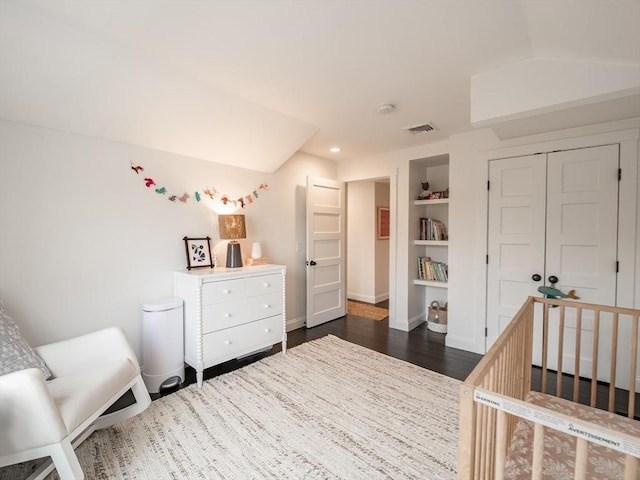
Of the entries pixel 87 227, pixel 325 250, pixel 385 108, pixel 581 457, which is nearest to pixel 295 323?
pixel 325 250

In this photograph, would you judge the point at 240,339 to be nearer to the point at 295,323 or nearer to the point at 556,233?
the point at 295,323

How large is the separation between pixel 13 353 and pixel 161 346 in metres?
0.87

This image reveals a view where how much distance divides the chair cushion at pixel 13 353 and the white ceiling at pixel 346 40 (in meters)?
1.35

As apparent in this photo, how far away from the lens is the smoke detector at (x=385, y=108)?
248cm

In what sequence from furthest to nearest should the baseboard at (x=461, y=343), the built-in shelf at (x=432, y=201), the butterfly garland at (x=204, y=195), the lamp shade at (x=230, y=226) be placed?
the built-in shelf at (x=432, y=201)
the baseboard at (x=461, y=343)
the lamp shade at (x=230, y=226)
the butterfly garland at (x=204, y=195)

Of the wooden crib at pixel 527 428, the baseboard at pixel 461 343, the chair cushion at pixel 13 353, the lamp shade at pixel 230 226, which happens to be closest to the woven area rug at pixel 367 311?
the baseboard at pixel 461 343

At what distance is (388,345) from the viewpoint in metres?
3.25

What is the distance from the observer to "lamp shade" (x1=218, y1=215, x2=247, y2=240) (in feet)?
9.41

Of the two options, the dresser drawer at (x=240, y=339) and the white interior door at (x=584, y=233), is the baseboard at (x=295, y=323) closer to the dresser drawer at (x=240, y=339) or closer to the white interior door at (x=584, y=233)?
the dresser drawer at (x=240, y=339)

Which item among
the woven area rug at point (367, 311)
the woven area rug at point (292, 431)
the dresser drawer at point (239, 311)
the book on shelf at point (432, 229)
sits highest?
the book on shelf at point (432, 229)

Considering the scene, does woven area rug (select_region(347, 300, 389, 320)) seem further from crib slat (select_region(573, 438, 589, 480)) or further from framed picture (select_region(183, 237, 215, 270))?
crib slat (select_region(573, 438, 589, 480))

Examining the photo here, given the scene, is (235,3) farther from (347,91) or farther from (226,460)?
(226,460)

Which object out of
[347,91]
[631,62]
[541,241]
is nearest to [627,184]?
[541,241]

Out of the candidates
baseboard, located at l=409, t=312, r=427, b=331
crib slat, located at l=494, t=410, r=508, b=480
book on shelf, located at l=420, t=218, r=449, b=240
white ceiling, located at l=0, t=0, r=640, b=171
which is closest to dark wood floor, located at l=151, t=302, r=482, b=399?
baseboard, located at l=409, t=312, r=427, b=331
